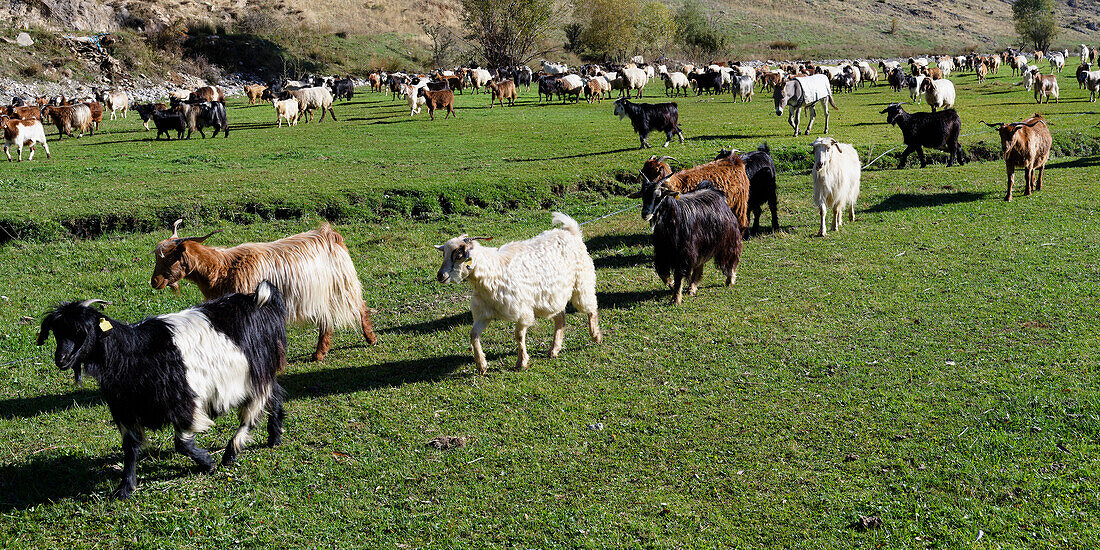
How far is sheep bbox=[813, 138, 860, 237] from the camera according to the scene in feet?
38.0

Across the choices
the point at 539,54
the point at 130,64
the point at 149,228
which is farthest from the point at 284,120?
the point at 539,54

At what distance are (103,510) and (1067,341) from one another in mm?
8068

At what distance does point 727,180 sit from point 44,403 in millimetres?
8405

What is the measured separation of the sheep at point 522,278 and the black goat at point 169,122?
23.1m

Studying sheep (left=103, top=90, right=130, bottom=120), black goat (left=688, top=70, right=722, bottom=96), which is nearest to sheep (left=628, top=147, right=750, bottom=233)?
black goat (left=688, top=70, right=722, bottom=96)

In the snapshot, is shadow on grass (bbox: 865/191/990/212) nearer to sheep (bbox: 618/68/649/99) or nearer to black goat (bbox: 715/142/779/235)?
black goat (bbox: 715/142/779/235)

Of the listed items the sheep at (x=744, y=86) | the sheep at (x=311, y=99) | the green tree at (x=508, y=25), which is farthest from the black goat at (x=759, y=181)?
the green tree at (x=508, y=25)

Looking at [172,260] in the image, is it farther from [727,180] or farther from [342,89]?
[342,89]

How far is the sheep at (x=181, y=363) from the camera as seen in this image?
474 cm

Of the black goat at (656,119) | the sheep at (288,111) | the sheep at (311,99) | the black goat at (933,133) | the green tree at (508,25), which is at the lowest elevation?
the black goat at (933,133)

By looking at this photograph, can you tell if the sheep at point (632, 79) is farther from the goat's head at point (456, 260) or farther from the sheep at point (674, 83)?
the goat's head at point (456, 260)

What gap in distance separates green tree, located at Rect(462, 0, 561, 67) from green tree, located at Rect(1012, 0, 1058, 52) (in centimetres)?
5294

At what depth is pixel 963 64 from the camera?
54469mm

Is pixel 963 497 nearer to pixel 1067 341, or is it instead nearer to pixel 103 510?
pixel 1067 341
